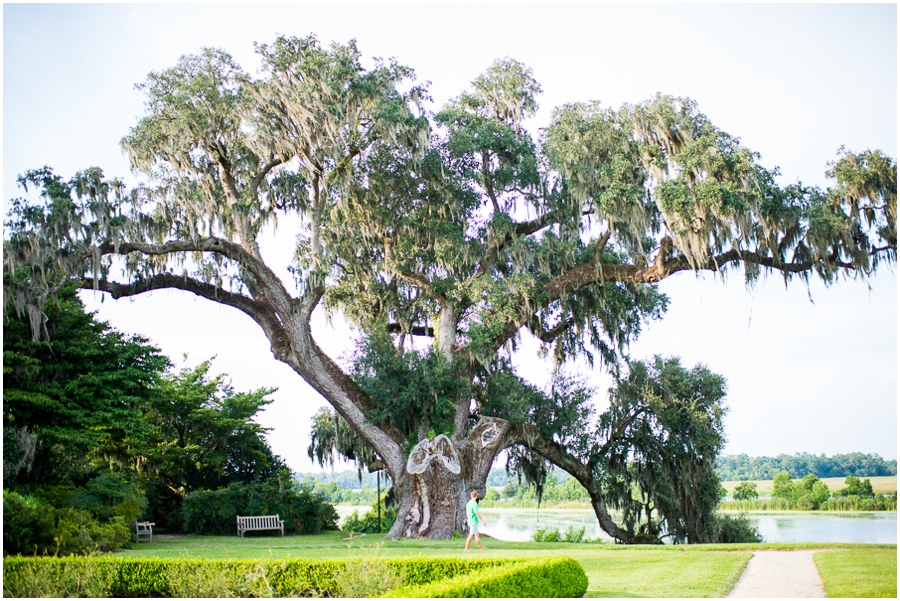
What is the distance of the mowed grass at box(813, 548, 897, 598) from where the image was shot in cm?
791

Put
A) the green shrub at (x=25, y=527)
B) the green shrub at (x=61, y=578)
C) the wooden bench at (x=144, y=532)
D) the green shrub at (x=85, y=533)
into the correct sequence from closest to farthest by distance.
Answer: the green shrub at (x=61, y=578) → the green shrub at (x=25, y=527) → the green shrub at (x=85, y=533) → the wooden bench at (x=144, y=532)

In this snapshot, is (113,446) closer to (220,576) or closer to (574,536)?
(574,536)

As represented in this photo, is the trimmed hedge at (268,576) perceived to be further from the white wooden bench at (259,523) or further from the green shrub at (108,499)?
the white wooden bench at (259,523)

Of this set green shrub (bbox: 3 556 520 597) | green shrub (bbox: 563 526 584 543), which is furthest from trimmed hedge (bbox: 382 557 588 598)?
green shrub (bbox: 563 526 584 543)

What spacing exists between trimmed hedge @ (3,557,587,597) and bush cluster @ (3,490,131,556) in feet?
5.01

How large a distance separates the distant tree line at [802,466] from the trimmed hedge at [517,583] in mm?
42199

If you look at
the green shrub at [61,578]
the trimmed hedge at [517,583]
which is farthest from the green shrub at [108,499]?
the trimmed hedge at [517,583]

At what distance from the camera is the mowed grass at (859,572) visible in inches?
311

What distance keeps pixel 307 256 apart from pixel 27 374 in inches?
285

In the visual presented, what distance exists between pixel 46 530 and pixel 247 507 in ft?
33.0

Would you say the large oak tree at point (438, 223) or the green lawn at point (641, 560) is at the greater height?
the large oak tree at point (438, 223)

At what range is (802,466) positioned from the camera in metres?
52.4

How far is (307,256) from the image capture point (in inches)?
752

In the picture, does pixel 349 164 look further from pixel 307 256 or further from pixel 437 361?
pixel 437 361
